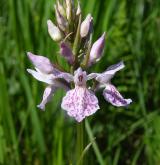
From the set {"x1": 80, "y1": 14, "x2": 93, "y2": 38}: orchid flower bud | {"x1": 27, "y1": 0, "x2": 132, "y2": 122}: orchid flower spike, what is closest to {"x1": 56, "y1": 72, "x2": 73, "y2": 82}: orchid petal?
{"x1": 27, "y1": 0, "x2": 132, "y2": 122}: orchid flower spike

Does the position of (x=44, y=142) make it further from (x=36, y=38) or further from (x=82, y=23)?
(x=82, y=23)

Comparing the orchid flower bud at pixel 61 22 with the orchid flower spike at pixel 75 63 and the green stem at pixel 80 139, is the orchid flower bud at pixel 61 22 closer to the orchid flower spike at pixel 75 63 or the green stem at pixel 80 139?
the orchid flower spike at pixel 75 63

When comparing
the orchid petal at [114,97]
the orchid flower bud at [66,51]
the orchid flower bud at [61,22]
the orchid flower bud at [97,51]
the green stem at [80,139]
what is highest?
the orchid flower bud at [61,22]

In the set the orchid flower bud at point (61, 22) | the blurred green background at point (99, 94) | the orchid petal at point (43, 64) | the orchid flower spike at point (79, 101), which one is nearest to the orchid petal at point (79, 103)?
the orchid flower spike at point (79, 101)

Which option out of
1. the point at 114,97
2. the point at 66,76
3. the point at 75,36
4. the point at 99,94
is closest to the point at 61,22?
the point at 75,36

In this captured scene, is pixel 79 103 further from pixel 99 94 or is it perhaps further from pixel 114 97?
pixel 99 94

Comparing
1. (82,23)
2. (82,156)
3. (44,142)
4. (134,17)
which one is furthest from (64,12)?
(134,17)

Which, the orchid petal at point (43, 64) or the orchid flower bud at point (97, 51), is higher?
the orchid petal at point (43, 64)
